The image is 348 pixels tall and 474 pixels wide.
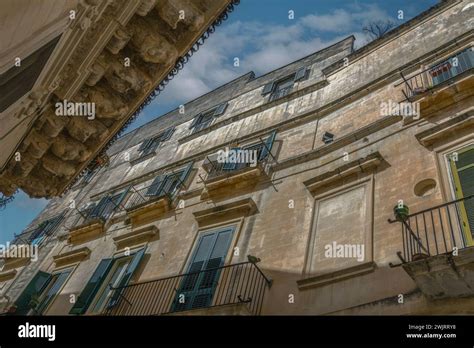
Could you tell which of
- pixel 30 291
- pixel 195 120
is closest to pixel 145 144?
pixel 195 120

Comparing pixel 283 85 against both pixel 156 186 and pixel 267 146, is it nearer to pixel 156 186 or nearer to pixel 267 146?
pixel 267 146

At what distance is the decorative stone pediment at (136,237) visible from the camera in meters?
12.9

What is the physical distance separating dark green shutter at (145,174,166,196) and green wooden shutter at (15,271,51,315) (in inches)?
189

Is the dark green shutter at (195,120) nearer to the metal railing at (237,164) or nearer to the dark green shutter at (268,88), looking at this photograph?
the dark green shutter at (268,88)

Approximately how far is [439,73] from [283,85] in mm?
8079

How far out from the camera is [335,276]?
7.50 metres

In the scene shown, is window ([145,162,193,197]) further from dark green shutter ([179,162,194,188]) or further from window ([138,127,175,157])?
window ([138,127,175,157])

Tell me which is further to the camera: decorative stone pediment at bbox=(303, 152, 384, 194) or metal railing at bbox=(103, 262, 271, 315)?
decorative stone pediment at bbox=(303, 152, 384, 194)

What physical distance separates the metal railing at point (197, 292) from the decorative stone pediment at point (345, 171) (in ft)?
8.62

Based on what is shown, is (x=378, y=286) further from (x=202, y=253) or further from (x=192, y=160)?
(x=192, y=160)

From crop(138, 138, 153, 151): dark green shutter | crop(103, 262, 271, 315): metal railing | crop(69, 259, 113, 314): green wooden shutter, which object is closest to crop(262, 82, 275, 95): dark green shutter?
crop(138, 138, 153, 151): dark green shutter

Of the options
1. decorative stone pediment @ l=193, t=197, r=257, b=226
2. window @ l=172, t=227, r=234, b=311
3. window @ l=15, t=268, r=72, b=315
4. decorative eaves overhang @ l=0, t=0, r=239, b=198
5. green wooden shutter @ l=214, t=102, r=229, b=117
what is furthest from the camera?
green wooden shutter @ l=214, t=102, r=229, b=117

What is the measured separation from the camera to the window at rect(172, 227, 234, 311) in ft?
29.9
